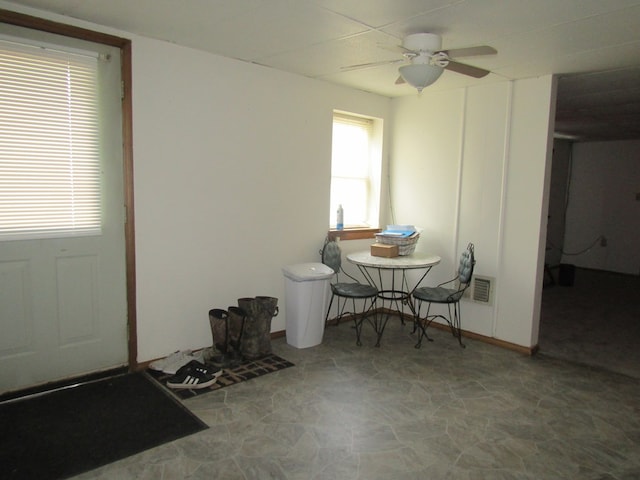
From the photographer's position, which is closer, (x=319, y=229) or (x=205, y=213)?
(x=205, y=213)

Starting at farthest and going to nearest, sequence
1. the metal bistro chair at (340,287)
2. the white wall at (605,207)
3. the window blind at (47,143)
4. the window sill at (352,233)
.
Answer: the white wall at (605,207)
the window sill at (352,233)
the metal bistro chair at (340,287)
the window blind at (47,143)

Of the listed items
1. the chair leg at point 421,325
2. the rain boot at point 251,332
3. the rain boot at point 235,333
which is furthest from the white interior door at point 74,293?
the chair leg at point 421,325

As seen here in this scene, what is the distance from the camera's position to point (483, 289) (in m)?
4.07

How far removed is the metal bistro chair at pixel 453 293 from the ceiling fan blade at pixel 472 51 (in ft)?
6.15

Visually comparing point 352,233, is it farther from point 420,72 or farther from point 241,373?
point 420,72

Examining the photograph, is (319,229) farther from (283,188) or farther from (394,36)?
(394,36)

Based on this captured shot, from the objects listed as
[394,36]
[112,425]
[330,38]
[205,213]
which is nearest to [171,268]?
[205,213]

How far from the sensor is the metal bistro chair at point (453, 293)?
12.6ft

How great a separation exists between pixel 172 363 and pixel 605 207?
7.60 metres

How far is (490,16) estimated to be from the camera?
7.97 feet

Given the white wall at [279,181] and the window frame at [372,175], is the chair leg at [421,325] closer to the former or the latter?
the white wall at [279,181]

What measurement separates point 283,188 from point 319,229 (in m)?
0.59

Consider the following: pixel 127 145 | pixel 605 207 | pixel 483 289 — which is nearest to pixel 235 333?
pixel 127 145

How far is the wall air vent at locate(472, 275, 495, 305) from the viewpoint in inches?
159
